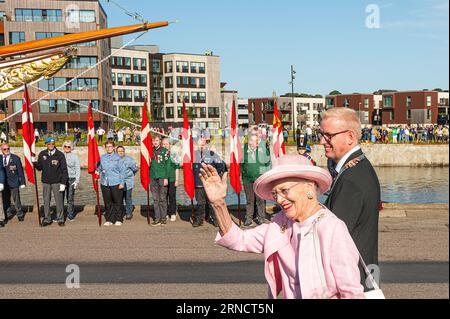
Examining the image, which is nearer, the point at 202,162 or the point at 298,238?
the point at 298,238

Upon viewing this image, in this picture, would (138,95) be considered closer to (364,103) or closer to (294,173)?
(364,103)

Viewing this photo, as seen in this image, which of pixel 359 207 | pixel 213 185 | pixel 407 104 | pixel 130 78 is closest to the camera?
pixel 213 185

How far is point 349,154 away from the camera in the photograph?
157 inches

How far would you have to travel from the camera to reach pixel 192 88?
112 m

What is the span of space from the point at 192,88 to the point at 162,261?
102638mm

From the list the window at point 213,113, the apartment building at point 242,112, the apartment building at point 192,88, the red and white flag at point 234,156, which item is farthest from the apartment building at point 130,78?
the red and white flag at point 234,156

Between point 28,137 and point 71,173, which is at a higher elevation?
point 28,137

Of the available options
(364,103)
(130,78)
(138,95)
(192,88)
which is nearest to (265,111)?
(364,103)

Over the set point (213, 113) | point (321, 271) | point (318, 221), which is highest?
point (318, 221)

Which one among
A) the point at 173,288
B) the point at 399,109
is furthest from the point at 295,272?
the point at 399,109

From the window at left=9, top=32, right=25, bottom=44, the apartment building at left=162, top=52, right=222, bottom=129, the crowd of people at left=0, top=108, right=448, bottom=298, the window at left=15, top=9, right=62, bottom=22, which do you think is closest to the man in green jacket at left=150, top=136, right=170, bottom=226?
the crowd of people at left=0, top=108, right=448, bottom=298

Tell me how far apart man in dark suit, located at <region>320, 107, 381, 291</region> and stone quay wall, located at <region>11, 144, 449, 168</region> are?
42.2 metres
